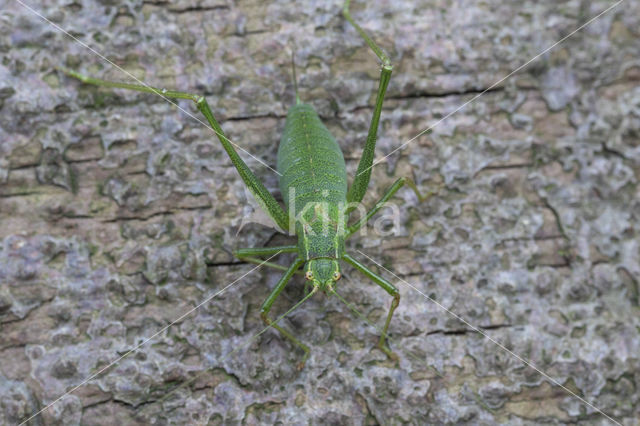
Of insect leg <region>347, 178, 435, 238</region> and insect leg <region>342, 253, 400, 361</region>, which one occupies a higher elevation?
insect leg <region>347, 178, 435, 238</region>

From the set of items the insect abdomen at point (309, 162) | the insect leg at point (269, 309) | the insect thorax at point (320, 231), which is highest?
the insect abdomen at point (309, 162)

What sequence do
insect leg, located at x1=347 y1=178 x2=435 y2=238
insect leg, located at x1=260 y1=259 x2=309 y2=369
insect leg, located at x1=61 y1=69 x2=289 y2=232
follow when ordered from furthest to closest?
insect leg, located at x1=347 y1=178 x2=435 y2=238, insect leg, located at x1=61 y1=69 x2=289 y2=232, insect leg, located at x1=260 y1=259 x2=309 y2=369

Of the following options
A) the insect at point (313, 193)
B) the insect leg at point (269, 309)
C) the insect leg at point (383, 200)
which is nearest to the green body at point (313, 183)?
the insect at point (313, 193)

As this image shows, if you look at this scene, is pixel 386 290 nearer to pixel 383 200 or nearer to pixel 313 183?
pixel 383 200

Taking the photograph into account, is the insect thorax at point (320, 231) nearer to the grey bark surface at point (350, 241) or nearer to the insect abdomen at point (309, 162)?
the insect abdomen at point (309, 162)

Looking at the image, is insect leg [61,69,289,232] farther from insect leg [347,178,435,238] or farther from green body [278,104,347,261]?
insect leg [347,178,435,238]

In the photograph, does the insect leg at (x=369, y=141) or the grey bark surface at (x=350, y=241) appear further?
the insect leg at (x=369, y=141)

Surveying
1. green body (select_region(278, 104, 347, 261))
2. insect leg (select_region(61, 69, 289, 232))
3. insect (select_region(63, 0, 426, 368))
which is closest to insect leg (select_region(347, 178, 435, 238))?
insect (select_region(63, 0, 426, 368))
